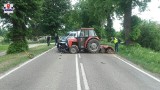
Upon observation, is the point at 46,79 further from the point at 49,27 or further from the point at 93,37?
the point at 49,27

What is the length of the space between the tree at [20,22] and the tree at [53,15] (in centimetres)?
3888

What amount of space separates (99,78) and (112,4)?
24381 millimetres

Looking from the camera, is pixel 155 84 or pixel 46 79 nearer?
pixel 155 84

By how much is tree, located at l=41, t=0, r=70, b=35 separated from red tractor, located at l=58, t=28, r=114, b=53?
3948 centimetres

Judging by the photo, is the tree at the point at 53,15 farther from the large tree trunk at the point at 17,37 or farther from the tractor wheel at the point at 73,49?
the tractor wheel at the point at 73,49

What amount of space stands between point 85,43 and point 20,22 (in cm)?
643

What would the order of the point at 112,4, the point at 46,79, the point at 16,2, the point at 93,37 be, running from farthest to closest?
the point at 112,4 → the point at 93,37 → the point at 16,2 → the point at 46,79

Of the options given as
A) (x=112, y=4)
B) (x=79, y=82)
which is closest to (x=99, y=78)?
(x=79, y=82)

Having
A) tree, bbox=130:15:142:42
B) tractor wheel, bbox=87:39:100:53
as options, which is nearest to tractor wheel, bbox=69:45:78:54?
tractor wheel, bbox=87:39:100:53

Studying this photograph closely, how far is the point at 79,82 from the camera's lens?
13.7 m

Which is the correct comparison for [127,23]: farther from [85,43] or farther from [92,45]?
[85,43]

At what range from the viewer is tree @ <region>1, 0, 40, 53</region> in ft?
105

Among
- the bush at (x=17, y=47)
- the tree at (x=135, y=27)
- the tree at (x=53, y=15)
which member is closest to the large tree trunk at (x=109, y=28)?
the tree at (x=53, y=15)

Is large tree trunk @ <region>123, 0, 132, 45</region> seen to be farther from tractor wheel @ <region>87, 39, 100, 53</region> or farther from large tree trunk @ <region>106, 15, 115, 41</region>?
large tree trunk @ <region>106, 15, 115, 41</region>
